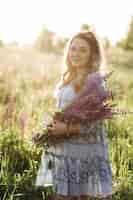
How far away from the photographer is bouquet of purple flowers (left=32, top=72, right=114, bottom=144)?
3.61 metres

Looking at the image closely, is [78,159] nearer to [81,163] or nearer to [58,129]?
[81,163]

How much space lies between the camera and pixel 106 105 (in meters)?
3.65

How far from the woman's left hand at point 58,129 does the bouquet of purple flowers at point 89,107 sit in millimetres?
25

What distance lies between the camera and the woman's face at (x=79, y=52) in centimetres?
386

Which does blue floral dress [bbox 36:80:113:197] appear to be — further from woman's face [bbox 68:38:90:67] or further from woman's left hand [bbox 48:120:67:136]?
woman's face [bbox 68:38:90:67]

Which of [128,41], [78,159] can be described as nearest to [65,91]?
[78,159]

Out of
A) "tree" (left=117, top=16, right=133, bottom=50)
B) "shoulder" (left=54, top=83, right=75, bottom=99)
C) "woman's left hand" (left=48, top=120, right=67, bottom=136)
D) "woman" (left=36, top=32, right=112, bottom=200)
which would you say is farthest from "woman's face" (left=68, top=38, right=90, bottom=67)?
"tree" (left=117, top=16, right=133, bottom=50)

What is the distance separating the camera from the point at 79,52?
3.88 meters

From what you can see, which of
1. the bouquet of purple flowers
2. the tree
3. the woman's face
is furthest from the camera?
the tree

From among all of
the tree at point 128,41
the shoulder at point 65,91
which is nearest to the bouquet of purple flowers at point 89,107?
the shoulder at point 65,91

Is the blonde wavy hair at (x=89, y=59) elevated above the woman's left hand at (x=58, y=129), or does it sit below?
above

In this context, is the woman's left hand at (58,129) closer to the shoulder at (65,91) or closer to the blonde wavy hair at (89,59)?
the shoulder at (65,91)

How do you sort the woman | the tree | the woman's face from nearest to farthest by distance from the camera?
1. the woman
2. the woman's face
3. the tree

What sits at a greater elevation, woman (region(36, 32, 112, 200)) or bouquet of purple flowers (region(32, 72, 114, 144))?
bouquet of purple flowers (region(32, 72, 114, 144))
